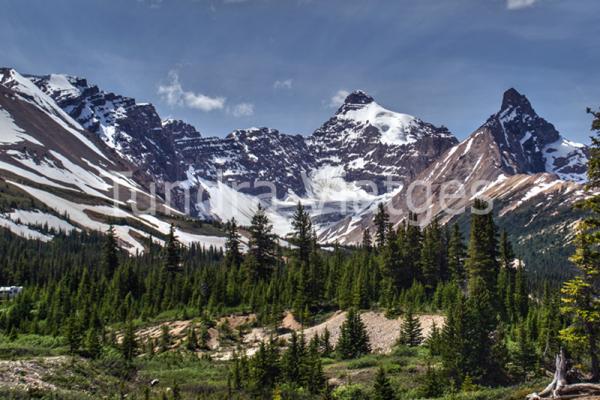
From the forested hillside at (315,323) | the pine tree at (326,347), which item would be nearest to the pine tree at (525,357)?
the forested hillside at (315,323)

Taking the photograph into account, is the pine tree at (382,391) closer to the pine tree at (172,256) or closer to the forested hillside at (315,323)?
the forested hillside at (315,323)

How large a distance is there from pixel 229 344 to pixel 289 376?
21357 mm

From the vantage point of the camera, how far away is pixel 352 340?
50312mm

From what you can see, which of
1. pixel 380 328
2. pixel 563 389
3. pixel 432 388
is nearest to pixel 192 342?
pixel 380 328

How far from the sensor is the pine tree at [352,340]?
4947 cm

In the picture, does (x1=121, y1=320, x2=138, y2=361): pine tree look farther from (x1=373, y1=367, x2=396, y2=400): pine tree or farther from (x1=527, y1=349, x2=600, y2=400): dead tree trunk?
(x1=527, y1=349, x2=600, y2=400): dead tree trunk

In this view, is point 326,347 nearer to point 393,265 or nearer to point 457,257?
point 393,265

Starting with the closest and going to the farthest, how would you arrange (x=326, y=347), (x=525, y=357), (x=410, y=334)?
(x=525, y=357)
(x=410, y=334)
(x=326, y=347)

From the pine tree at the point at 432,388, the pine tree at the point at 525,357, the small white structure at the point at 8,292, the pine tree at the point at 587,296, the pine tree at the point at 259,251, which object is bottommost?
the pine tree at the point at 432,388

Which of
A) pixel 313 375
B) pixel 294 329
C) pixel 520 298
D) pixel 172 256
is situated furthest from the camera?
pixel 172 256

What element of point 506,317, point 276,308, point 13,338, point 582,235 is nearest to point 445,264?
point 506,317

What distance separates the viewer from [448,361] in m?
37.4

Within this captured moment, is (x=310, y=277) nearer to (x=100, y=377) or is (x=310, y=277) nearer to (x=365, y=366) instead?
(x=365, y=366)

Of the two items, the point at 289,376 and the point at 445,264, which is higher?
the point at 445,264
